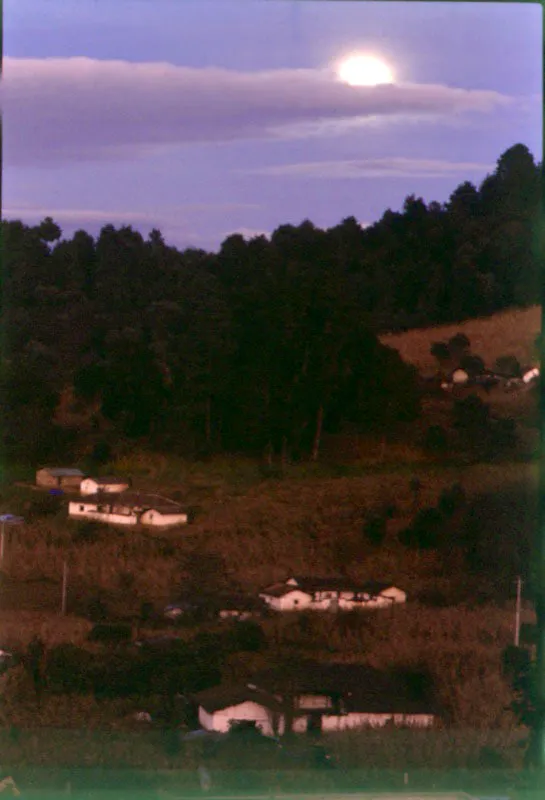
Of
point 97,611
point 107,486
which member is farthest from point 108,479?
point 97,611

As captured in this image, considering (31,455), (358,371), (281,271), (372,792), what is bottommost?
(372,792)

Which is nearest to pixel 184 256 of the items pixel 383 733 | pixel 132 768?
pixel 383 733

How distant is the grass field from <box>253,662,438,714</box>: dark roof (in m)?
1.93

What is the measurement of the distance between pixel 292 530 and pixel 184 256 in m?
Answer: 1.57

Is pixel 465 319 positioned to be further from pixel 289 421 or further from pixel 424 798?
pixel 424 798

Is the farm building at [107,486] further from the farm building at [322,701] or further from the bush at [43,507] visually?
the farm building at [322,701]

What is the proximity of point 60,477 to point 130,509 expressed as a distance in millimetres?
436

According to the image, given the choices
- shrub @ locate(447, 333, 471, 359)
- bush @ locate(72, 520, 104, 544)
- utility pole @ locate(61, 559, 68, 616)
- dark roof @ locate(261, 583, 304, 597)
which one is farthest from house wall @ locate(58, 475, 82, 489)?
shrub @ locate(447, 333, 471, 359)

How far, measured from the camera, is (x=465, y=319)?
622 cm

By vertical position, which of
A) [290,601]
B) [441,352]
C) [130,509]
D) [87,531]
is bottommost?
[290,601]

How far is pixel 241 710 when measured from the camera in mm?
3910

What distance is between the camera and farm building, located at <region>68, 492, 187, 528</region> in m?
5.73

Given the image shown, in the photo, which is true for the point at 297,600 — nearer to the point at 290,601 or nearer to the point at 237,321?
the point at 290,601

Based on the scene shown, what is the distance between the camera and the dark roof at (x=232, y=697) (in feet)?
12.9
